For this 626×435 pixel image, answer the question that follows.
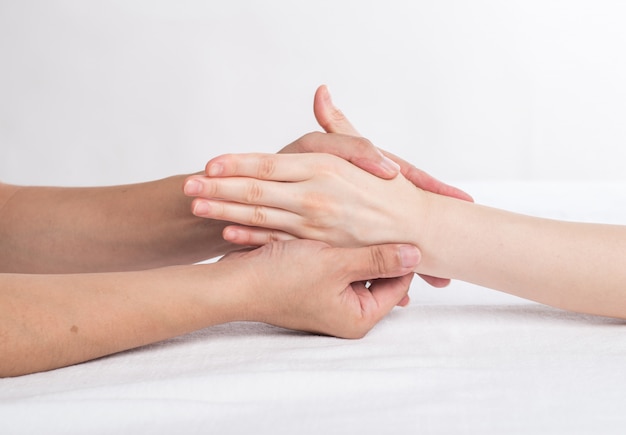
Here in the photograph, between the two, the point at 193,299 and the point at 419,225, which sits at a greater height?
the point at 419,225

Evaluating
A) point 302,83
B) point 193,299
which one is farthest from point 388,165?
point 302,83

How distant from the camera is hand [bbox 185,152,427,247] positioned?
4.14 feet

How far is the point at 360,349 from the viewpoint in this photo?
1108 millimetres

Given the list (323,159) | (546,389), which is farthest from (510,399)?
(323,159)

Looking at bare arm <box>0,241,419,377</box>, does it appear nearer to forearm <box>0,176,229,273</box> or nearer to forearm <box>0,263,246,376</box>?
forearm <box>0,263,246,376</box>

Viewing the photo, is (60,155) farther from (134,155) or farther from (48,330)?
(48,330)

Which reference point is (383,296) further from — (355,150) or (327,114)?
(327,114)

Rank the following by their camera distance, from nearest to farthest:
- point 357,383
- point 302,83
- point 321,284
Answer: point 357,383
point 321,284
point 302,83

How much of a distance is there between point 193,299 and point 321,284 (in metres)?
0.18

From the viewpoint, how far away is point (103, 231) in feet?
4.85

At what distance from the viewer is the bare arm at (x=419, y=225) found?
124cm

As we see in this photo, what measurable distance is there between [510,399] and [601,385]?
12 cm

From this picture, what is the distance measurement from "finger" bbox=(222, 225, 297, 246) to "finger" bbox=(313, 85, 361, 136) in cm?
24

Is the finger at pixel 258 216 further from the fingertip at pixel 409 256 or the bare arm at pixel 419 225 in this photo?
the fingertip at pixel 409 256
